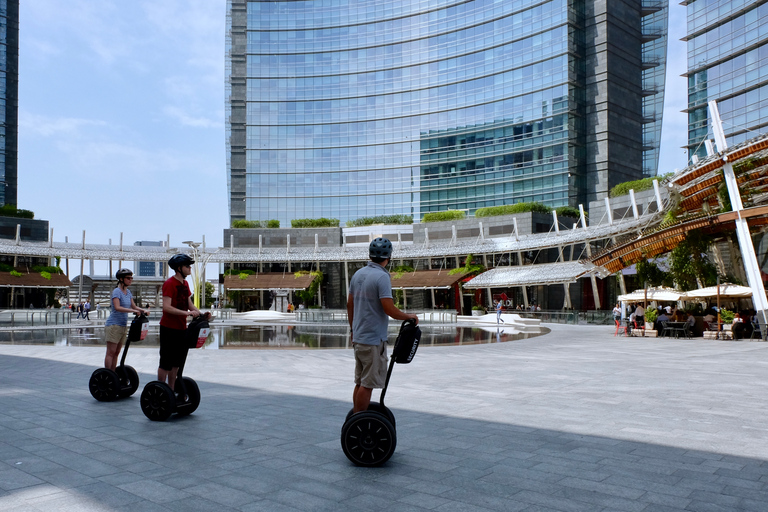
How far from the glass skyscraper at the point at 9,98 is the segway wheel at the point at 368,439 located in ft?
321

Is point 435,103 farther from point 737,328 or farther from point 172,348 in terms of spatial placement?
point 172,348

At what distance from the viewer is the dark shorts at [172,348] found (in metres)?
7.03

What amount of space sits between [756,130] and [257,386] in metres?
53.2

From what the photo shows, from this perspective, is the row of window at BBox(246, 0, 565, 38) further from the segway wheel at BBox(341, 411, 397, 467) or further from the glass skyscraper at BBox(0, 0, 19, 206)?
the segway wheel at BBox(341, 411, 397, 467)

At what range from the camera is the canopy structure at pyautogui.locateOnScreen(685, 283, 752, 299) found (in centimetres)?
2250

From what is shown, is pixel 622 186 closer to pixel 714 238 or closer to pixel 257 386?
pixel 714 238

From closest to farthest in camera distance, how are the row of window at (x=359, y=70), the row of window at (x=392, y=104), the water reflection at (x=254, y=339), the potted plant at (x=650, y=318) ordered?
the water reflection at (x=254, y=339) < the potted plant at (x=650, y=318) < the row of window at (x=392, y=104) < the row of window at (x=359, y=70)

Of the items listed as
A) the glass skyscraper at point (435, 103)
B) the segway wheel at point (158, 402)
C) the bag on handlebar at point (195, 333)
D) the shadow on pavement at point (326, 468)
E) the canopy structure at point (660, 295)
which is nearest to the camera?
the shadow on pavement at point (326, 468)

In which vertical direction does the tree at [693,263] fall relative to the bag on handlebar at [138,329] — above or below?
above

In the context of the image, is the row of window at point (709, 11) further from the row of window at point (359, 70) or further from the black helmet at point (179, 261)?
the black helmet at point (179, 261)

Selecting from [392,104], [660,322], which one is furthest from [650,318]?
[392,104]

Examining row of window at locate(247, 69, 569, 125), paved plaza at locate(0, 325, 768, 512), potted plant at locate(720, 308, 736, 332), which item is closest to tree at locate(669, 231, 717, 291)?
potted plant at locate(720, 308, 736, 332)

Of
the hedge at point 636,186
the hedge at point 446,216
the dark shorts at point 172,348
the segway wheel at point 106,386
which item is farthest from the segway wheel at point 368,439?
the hedge at point 446,216

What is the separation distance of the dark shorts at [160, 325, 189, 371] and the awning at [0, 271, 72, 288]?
56.0 m
